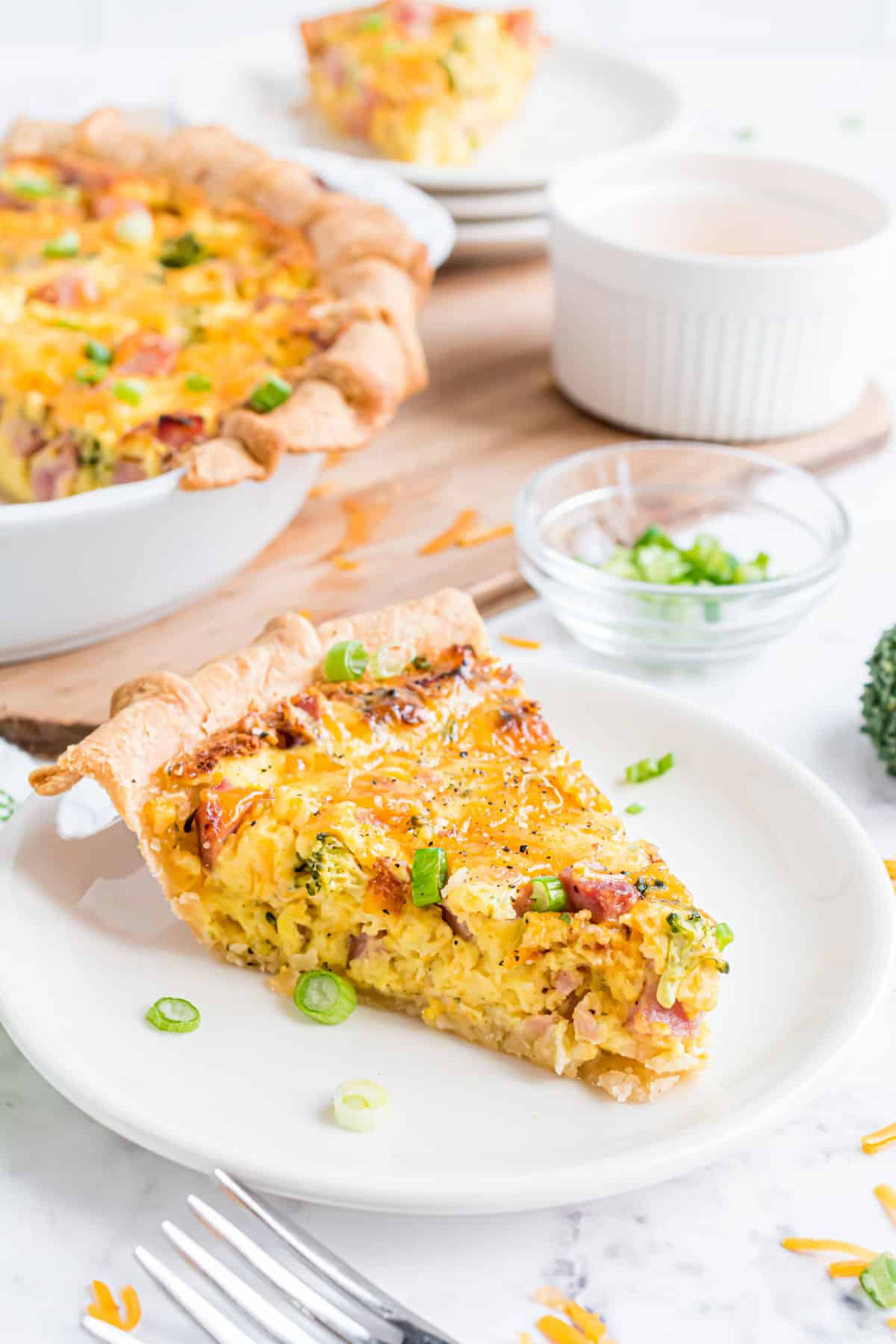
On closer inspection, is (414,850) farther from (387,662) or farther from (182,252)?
(182,252)

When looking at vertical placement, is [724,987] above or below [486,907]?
below

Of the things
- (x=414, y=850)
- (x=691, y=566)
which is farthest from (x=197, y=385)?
(x=414, y=850)

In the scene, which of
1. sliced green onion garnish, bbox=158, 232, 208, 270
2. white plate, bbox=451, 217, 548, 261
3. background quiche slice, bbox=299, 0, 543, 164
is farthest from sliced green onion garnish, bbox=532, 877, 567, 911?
background quiche slice, bbox=299, 0, 543, 164

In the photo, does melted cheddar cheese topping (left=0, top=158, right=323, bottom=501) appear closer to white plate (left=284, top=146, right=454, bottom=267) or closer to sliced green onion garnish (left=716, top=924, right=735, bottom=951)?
white plate (left=284, top=146, right=454, bottom=267)

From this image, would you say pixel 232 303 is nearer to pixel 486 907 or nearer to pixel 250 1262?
pixel 486 907

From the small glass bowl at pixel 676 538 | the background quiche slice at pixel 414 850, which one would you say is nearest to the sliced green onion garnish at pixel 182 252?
the small glass bowl at pixel 676 538

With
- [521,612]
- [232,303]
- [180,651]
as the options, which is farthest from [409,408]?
[180,651]
